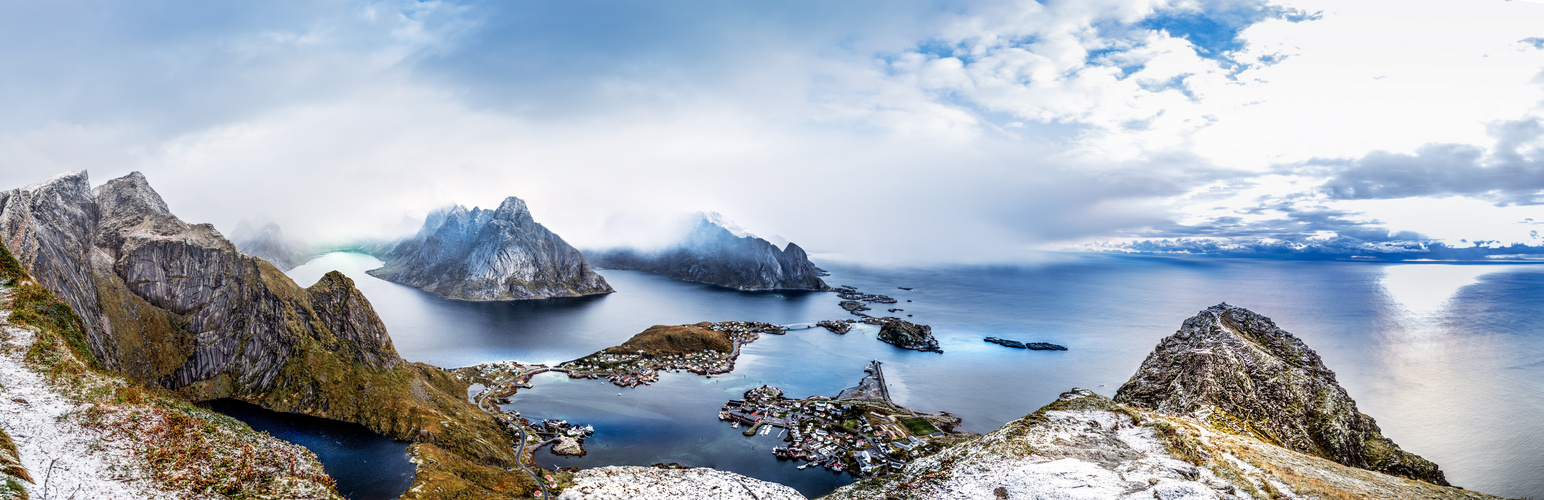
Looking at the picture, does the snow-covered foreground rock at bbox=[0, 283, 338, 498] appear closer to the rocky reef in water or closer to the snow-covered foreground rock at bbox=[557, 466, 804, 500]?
the rocky reef in water

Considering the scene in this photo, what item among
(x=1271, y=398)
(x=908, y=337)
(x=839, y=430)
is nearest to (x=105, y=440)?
(x=839, y=430)

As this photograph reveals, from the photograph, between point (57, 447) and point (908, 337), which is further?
point (908, 337)

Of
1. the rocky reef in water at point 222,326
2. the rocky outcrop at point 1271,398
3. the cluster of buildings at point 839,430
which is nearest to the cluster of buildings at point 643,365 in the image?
the cluster of buildings at point 839,430

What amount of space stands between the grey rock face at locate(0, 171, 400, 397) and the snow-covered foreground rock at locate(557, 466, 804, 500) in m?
27.1

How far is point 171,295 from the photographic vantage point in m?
47.0

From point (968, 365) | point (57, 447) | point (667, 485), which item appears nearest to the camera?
point (57, 447)

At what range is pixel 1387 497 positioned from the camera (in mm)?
29500

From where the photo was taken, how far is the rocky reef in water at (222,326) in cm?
4025

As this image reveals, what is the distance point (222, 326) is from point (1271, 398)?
95.9m

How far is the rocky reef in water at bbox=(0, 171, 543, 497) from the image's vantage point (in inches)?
1585

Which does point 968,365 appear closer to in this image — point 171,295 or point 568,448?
point 568,448

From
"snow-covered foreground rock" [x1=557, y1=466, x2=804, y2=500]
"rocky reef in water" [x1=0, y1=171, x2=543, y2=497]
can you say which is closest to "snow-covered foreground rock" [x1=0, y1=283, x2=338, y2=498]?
"rocky reef in water" [x1=0, y1=171, x2=543, y2=497]

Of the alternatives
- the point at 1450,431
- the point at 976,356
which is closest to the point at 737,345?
the point at 976,356

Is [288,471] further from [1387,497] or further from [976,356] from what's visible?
[976,356]
